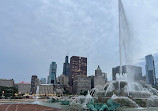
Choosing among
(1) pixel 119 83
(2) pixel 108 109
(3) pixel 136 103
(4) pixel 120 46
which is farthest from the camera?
(4) pixel 120 46

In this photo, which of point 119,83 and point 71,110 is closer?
point 71,110

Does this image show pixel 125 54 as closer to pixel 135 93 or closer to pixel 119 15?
pixel 119 15

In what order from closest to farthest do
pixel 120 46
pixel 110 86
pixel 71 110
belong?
1. pixel 71 110
2. pixel 110 86
3. pixel 120 46

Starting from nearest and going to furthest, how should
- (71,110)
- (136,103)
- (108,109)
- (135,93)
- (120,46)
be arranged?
(108,109)
(71,110)
(136,103)
(135,93)
(120,46)

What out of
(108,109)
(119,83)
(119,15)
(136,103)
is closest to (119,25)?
(119,15)

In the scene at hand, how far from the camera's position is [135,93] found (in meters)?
22.7

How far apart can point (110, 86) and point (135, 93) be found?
18.6ft

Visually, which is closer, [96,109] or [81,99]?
[96,109]

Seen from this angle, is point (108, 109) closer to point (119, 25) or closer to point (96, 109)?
point (96, 109)

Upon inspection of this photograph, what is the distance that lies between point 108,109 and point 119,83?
426 inches

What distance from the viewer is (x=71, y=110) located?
18438 millimetres

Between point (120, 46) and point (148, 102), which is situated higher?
point (120, 46)

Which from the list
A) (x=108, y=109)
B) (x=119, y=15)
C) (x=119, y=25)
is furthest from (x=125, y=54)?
(x=108, y=109)

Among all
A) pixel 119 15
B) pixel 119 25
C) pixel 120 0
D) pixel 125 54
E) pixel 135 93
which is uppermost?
pixel 120 0
